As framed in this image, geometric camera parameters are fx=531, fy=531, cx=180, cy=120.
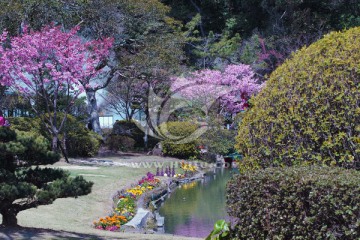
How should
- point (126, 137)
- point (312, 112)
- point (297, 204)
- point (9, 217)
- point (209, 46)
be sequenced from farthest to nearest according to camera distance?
1. point (209, 46)
2. point (126, 137)
3. point (9, 217)
4. point (312, 112)
5. point (297, 204)

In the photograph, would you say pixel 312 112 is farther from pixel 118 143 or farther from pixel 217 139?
pixel 118 143

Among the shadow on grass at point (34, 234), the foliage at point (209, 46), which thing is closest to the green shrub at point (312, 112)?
the shadow on grass at point (34, 234)

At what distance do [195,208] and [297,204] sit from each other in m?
8.50

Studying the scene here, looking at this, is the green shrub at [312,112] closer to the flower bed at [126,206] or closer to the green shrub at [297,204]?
the green shrub at [297,204]

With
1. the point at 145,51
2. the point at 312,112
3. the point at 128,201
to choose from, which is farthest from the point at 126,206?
the point at 145,51

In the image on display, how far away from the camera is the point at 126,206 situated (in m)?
12.0

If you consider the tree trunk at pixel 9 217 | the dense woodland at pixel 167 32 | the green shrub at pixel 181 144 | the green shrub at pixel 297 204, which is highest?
the dense woodland at pixel 167 32

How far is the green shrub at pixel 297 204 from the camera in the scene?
4.26 meters

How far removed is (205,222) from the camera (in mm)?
10930

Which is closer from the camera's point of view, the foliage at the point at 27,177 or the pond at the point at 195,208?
the foliage at the point at 27,177

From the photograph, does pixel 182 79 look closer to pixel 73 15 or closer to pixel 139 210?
pixel 73 15

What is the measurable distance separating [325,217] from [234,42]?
30.1 meters

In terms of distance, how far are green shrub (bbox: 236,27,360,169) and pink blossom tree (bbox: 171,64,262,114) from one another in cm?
2177

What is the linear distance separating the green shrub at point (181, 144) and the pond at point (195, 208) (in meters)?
6.60
